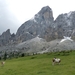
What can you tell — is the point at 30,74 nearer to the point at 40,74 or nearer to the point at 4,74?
the point at 40,74

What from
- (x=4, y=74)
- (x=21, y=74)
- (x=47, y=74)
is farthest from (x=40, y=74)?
(x=4, y=74)

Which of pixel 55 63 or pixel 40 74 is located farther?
pixel 55 63

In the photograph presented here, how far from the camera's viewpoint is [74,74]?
100ft

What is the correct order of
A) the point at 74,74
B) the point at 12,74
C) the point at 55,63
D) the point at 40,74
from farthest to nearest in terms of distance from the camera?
the point at 55,63
the point at 12,74
the point at 40,74
the point at 74,74

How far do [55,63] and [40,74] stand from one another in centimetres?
1473

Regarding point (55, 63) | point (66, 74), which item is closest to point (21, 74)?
point (66, 74)

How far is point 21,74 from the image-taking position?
34.5m

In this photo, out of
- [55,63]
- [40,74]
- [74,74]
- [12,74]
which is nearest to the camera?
[74,74]

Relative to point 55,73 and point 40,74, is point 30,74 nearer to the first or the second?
point 40,74

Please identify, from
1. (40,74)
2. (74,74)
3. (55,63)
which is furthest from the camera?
(55,63)

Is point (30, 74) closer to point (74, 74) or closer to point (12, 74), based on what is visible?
point (12, 74)

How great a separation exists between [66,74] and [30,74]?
637cm

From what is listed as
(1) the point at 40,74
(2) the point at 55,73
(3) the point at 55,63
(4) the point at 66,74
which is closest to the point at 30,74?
(1) the point at 40,74

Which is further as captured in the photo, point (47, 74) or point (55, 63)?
point (55, 63)
